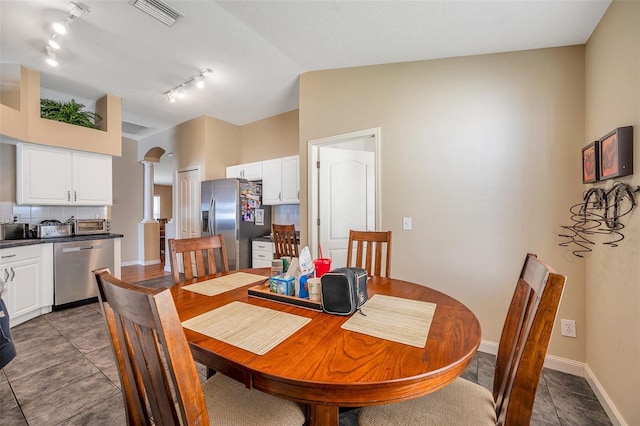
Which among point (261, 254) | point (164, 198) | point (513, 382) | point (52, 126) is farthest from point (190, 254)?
point (164, 198)

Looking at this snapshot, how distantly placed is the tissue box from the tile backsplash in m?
3.92

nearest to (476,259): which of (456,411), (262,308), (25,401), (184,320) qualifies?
(456,411)

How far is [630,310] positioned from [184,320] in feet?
7.41

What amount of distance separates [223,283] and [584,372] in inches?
104

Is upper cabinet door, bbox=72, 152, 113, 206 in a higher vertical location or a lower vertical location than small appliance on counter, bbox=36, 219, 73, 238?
higher

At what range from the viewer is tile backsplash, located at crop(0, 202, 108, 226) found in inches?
127

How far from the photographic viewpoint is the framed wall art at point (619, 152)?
1.45 m

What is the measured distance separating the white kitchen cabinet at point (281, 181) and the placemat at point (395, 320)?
8.82 feet

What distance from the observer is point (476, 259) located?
231cm

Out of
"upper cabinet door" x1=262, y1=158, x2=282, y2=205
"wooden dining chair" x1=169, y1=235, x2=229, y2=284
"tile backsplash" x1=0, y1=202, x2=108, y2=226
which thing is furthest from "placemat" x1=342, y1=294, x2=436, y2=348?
"tile backsplash" x1=0, y1=202, x2=108, y2=226

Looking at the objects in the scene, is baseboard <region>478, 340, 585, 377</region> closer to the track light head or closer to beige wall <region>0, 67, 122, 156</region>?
the track light head

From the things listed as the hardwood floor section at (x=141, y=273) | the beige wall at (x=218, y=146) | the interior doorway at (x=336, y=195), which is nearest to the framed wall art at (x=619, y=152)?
the interior doorway at (x=336, y=195)

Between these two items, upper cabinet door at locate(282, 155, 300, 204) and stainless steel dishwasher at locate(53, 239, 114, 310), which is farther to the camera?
upper cabinet door at locate(282, 155, 300, 204)

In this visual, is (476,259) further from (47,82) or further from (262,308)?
(47,82)
